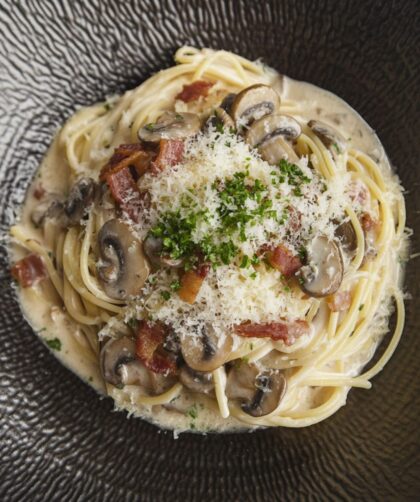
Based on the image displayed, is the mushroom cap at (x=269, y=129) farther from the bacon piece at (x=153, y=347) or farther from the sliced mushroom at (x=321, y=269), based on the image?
the bacon piece at (x=153, y=347)

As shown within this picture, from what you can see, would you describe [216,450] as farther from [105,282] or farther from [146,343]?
[105,282]

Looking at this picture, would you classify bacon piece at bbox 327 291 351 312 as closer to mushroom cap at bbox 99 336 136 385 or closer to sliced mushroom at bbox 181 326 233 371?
sliced mushroom at bbox 181 326 233 371

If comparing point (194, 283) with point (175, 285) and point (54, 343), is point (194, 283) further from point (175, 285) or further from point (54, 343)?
point (54, 343)

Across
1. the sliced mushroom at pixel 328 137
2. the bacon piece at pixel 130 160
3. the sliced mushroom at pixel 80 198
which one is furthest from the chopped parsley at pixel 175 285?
the sliced mushroom at pixel 328 137

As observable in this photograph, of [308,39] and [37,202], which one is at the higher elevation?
[308,39]

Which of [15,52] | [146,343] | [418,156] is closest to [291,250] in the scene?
[146,343]

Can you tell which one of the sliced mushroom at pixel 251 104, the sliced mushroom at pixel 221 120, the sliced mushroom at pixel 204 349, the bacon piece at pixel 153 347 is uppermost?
the sliced mushroom at pixel 251 104
